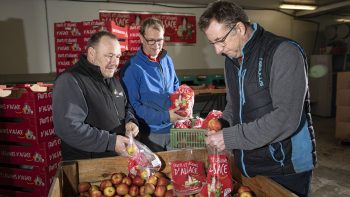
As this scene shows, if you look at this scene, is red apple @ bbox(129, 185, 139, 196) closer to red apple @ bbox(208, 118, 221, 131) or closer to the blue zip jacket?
→ red apple @ bbox(208, 118, 221, 131)

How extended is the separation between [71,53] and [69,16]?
238 cm

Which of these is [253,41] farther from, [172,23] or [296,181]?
[172,23]

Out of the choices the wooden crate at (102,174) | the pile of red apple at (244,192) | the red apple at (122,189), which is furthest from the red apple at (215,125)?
the red apple at (122,189)

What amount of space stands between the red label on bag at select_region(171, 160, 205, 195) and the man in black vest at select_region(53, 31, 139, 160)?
34 cm

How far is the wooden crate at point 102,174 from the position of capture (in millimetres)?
1208

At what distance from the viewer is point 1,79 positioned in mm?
4961

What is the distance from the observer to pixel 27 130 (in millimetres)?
2422

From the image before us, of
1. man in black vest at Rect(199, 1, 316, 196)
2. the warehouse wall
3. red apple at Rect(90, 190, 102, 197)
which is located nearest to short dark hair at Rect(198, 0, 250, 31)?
man in black vest at Rect(199, 1, 316, 196)

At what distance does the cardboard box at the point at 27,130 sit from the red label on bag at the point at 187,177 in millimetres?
1477

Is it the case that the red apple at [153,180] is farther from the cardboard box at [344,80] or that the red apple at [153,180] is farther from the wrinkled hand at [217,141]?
the cardboard box at [344,80]

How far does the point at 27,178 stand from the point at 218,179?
6.32 ft

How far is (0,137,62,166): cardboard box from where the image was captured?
2404 millimetres

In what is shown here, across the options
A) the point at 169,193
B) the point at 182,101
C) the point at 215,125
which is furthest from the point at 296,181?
the point at 182,101

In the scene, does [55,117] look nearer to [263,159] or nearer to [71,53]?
[263,159]
